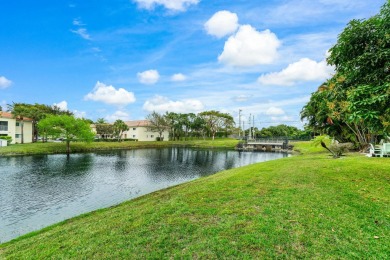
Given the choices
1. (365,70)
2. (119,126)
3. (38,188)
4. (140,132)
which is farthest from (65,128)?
(365,70)

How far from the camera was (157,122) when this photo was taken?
83375 millimetres

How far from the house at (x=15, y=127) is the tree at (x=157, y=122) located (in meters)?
36.1

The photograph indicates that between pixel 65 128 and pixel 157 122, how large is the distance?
36709 millimetres

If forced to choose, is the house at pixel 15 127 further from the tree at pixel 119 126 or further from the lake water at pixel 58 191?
the lake water at pixel 58 191

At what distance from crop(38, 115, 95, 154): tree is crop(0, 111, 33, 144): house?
7126 mm

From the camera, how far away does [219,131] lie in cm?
9531

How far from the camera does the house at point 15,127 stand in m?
50.1

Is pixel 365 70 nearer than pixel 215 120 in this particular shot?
Yes

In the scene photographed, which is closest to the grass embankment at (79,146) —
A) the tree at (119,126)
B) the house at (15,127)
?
the house at (15,127)

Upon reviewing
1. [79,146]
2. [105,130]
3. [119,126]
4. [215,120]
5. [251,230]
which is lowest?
[79,146]

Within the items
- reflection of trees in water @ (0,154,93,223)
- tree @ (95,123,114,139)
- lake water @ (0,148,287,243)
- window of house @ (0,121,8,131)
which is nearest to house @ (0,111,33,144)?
window of house @ (0,121,8,131)

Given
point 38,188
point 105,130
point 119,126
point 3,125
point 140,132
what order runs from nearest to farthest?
point 38,188
point 3,125
point 119,126
point 105,130
point 140,132

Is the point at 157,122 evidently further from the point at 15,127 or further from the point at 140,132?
the point at 15,127

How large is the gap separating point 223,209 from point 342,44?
8160 millimetres
